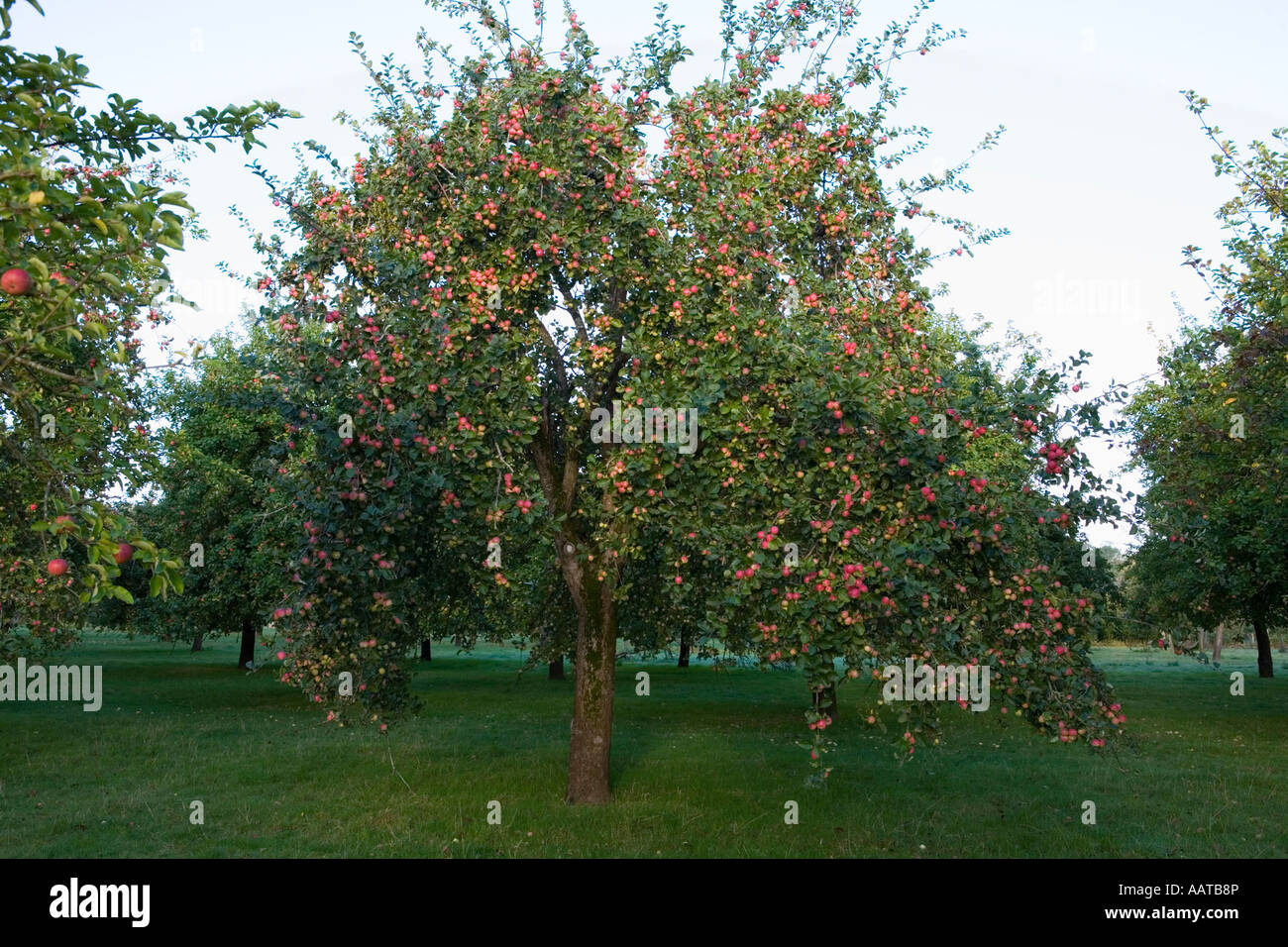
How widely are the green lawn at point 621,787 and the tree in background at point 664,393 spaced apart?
1600 millimetres

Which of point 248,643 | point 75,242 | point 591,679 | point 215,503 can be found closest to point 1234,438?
point 591,679

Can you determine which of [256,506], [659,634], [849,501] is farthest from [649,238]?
[256,506]

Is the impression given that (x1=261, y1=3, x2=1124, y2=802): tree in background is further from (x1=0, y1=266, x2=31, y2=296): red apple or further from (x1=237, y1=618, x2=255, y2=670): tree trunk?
(x1=237, y1=618, x2=255, y2=670): tree trunk

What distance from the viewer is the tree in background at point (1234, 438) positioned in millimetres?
16938

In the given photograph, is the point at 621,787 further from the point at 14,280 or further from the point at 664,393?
the point at 14,280

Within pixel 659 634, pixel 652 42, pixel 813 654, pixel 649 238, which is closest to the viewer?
pixel 813 654

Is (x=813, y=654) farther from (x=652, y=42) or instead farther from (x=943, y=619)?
(x=652, y=42)

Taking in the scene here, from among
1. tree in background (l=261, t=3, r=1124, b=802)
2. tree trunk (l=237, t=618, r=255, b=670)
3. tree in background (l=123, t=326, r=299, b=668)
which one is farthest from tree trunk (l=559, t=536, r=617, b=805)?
tree trunk (l=237, t=618, r=255, b=670)

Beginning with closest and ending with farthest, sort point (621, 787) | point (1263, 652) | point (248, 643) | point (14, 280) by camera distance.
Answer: point (14, 280) → point (621, 787) → point (248, 643) → point (1263, 652)

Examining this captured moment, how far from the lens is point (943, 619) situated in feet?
30.7

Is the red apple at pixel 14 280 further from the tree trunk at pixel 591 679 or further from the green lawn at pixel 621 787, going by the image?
the tree trunk at pixel 591 679

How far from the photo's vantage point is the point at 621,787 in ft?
54.2

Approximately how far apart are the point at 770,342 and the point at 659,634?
7935 millimetres

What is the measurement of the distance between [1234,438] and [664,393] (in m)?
13.5
